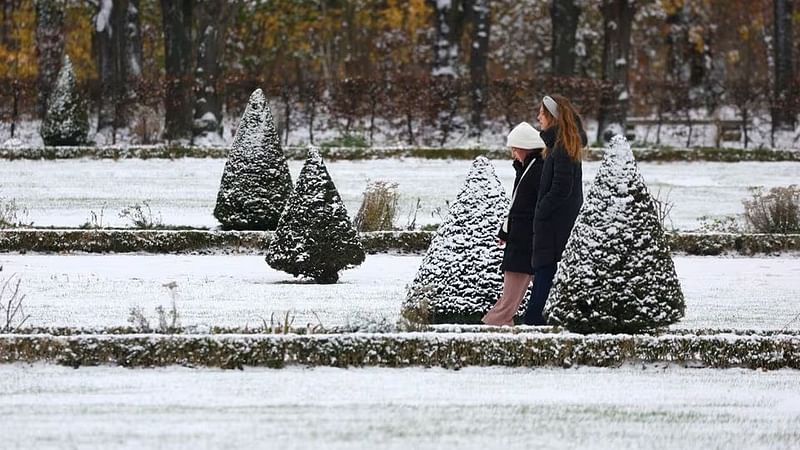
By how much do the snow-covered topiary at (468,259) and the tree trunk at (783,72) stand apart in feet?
74.2

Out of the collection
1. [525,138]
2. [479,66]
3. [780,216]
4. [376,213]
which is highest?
[479,66]

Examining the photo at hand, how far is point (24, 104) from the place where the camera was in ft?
111

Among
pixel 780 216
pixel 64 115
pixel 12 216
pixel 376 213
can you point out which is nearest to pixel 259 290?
pixel 376 213

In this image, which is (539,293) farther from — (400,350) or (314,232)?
(314,232)

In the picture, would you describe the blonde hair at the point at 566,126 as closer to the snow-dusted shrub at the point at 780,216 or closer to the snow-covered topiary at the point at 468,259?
the snow-covered topiary at the point at 468,259

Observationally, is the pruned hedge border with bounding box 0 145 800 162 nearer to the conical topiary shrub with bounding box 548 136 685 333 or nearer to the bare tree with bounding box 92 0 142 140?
the bare tree with bounding box 92 0 142 140

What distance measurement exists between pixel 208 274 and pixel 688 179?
47.5ft

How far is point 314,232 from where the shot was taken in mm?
15430

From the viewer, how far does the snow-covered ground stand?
24000mm

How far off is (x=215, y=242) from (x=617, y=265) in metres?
8.93

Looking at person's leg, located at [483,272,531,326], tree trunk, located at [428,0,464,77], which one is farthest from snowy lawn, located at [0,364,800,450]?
tree trunk, located at [428,0,464,77]

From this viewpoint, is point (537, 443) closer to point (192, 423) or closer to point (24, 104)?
point (192, 423)

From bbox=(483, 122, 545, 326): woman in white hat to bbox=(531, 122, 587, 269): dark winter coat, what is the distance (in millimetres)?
166

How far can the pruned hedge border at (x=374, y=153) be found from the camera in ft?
97.9
